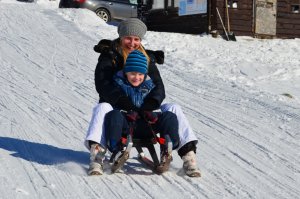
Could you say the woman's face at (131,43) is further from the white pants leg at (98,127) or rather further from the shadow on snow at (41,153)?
the shadow on snow at (41,153)

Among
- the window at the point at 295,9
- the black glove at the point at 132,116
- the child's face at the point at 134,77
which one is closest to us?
the black glove at the point at 132,116

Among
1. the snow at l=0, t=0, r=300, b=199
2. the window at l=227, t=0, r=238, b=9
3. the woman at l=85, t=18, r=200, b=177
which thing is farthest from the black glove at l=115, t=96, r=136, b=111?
the window at l=227, t=0, r=238, b=9

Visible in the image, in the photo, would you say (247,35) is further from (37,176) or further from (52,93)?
(37,176)

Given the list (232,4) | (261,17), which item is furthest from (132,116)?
(261,17)

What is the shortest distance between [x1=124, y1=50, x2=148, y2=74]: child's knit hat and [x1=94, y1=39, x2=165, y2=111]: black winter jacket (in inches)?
6.6

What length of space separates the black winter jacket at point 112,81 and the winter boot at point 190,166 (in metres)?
0.46

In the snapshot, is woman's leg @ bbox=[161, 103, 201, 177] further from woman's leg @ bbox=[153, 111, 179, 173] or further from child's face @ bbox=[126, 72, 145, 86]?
child's face @ bbox=[126, 72, 145, 86]

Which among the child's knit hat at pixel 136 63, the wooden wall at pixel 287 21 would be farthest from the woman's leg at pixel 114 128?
the wooden wall at pixel 287 21

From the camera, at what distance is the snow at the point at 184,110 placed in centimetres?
428

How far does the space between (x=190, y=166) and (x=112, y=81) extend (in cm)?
97

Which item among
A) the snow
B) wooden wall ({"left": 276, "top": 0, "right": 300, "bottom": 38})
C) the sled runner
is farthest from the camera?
wooden wall ({"left": 276, "top": 0, "right": 300, "bottom": 38})

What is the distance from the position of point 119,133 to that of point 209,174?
2.68 feet

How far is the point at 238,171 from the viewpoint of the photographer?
4840 mm

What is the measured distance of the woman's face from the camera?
5066mm
